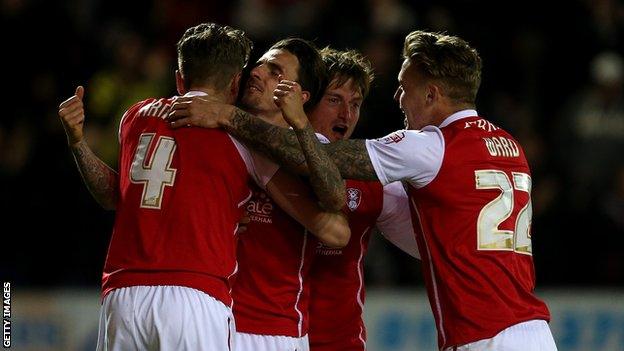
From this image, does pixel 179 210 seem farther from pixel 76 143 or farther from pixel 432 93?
pixel 432 93

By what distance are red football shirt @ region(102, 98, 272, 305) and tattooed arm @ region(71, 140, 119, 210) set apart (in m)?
0.32

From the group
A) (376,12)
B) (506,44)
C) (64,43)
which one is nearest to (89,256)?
(64,43)

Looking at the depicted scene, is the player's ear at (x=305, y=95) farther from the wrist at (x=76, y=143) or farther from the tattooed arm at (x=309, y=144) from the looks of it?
the wrist at (x=76, y=143)

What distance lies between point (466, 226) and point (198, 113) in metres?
1.34

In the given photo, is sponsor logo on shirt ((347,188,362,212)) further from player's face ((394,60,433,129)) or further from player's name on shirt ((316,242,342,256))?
player's face ((394,60,433,129))

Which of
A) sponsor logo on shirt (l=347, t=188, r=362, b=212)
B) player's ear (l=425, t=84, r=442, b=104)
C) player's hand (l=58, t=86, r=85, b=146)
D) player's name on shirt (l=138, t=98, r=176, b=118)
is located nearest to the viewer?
player's name on shirt (l=138, t=98, r=176, b=118)

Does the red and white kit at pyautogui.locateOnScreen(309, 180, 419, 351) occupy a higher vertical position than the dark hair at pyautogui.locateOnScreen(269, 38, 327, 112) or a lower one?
lower

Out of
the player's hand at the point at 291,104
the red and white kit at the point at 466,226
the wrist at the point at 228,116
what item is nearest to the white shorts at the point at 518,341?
the red and white kit at the point at 466,226

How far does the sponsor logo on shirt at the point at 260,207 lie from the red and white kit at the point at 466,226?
59 cm

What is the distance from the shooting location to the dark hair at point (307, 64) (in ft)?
18.9

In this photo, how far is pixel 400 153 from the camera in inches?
206

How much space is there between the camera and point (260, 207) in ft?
18.1

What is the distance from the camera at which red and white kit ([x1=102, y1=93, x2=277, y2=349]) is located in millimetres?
5031

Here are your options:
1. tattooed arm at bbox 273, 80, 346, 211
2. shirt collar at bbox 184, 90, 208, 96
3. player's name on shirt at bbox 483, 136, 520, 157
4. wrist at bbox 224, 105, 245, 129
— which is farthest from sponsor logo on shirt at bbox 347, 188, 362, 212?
shirt collar at bbox 184, 90, 208, 96
